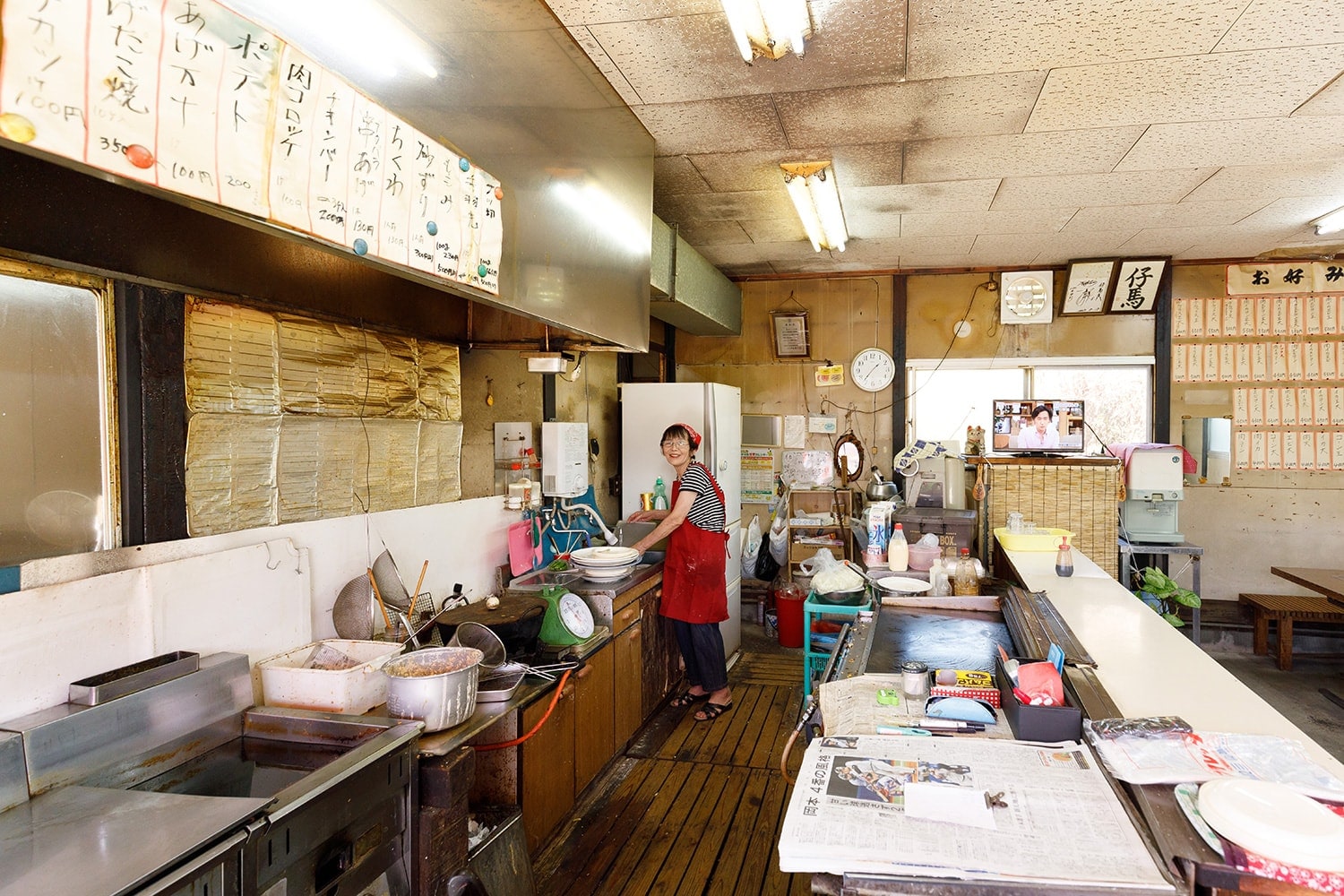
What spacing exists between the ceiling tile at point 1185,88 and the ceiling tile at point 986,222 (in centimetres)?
147

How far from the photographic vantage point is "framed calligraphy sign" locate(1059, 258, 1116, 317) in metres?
6.11

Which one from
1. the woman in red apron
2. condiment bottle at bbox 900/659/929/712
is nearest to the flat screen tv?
the woman in red apron

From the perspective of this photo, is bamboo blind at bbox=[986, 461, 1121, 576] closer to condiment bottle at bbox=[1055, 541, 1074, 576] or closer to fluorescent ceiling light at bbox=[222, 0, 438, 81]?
condiment bottle at bbox=[1055, 541, 1074, 576]

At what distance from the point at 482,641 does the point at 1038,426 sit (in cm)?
444

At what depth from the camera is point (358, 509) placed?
285 cm

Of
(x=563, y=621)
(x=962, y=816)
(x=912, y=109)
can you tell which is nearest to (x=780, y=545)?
(x=563, y=621)

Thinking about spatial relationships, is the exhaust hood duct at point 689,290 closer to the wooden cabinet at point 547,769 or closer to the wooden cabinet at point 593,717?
the wooden cabinet at point 593,717

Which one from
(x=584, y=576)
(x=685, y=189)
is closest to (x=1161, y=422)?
(x=685, y=189)

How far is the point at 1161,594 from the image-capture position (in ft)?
17.8

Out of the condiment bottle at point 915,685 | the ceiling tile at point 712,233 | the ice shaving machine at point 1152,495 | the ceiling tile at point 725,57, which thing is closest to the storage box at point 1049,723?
the condiment bottle at point 915,685

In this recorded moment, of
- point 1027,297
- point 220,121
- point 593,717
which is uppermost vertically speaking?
point 1027,297

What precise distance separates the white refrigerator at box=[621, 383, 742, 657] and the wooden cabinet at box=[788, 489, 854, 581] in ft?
2.53

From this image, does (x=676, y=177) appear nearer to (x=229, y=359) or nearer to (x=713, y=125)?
(x=713, y=125)

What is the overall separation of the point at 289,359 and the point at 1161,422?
6.46m
